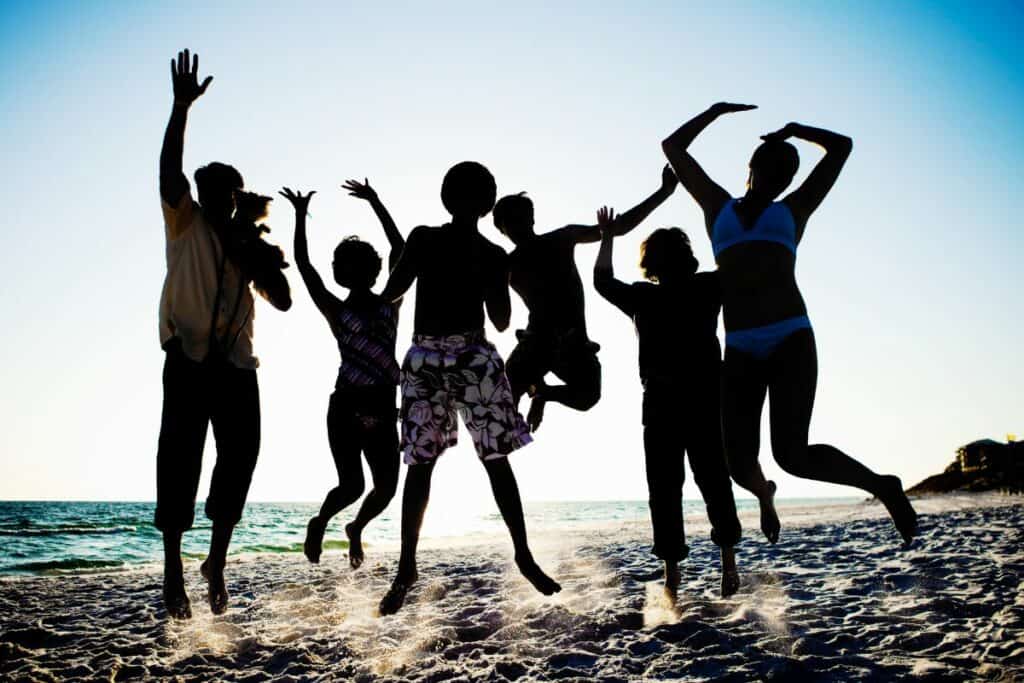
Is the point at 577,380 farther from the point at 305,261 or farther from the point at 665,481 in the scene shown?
the point at 305,261

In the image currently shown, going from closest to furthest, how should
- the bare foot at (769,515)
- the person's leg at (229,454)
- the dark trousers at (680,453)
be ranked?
1. the person's leg at (229,454)
2. the bare foot at (769,515)
3. the dark trousers at (680,453)

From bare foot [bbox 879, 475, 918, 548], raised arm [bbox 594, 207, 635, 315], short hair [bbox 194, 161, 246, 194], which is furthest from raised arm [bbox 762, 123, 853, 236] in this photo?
short hair [bbox 194, 161, 246, 194]

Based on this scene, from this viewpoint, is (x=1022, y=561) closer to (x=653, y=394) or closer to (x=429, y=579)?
(x=653, y=394)

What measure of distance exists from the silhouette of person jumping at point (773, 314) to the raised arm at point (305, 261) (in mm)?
2605

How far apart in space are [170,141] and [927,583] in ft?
26.4

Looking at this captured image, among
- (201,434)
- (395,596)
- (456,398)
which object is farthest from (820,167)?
(201,434)

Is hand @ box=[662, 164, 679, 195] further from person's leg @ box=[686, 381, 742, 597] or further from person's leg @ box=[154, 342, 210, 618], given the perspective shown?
person's leg @ box=[154, 342, 210, 618]

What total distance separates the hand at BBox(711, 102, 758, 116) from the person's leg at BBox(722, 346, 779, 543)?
1599 millimetres

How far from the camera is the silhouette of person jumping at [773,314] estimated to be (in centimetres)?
406

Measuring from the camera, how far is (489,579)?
9133 millimetres

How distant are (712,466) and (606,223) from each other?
6.61 feet

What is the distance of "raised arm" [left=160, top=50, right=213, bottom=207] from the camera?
412 centimetres

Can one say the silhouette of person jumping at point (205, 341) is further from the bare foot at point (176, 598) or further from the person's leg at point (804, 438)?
the person's leg at point (804, 438)

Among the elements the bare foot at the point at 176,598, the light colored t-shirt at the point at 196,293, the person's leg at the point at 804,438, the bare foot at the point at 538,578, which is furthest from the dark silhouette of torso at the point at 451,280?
the bare foot at the point at 176,598
